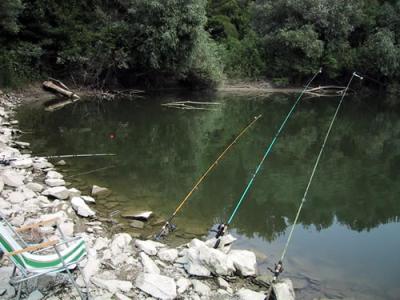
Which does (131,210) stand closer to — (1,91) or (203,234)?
(203,234)

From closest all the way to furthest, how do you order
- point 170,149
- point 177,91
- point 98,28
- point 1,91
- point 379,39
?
point 170,149, point 1,91, point 98,28, point 177,91, point 379,39

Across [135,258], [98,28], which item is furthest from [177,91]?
[135,258]

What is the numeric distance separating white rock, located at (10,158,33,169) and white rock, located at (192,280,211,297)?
554cm

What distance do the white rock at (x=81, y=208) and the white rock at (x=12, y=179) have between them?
3.78 ft

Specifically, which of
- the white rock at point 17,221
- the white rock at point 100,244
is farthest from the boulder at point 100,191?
the white rock at point 100,244

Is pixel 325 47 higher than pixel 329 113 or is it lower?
higher

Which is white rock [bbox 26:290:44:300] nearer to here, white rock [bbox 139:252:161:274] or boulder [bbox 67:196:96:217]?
white rock [bbox 139:252:161:274]

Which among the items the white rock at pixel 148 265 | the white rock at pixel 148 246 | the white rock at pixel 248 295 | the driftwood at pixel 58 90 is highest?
the driftwood at pixel 58 90

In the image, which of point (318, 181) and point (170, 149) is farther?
point (170, 149)

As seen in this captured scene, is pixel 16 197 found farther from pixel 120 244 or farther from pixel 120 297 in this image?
pixel 120 297

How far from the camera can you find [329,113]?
22859mm

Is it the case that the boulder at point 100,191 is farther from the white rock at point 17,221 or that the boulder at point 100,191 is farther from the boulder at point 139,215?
the white rock at point 17,221

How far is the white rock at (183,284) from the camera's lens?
5.13 meters

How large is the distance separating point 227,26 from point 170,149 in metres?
28.0
